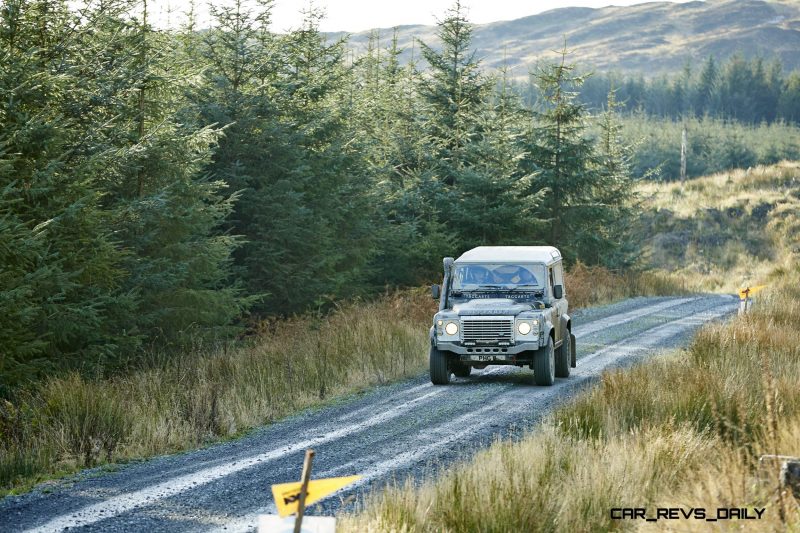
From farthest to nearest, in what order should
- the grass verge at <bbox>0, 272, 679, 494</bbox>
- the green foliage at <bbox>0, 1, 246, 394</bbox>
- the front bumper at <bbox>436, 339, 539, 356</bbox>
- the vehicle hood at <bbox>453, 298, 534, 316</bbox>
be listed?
the vehicle hood at <bbox>453, 298, 534, 316</bbox>
the front bumper at <bbox>436, 339, 539, 356</bbox>
the green foliage at <bbox>0, 1, 246, 394</bbox>
the grass verge at <bbox>0, 272, 679, 494</bbox>

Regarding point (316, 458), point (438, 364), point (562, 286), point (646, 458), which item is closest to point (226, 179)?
point (438, 364)

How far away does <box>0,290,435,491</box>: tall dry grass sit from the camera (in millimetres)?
9164

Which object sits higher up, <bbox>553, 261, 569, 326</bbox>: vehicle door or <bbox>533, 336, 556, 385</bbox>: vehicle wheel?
<bbox>553, 261, 569, 326</bbox>: vehicle door

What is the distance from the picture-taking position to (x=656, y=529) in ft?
18.5

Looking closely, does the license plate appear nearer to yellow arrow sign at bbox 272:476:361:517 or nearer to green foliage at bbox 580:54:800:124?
yellow arrow sign at bbox 272:476:361:517

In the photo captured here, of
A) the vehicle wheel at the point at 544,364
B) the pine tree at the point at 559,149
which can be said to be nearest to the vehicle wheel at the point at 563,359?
the vehicle wheel at the point at 544,364

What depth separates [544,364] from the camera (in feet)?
43.4

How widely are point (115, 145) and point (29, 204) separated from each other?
254cm

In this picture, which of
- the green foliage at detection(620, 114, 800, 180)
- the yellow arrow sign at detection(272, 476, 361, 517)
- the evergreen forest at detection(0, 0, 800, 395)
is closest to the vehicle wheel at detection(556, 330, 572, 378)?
the evergreen forest at detection(0, 0, 800, 395)

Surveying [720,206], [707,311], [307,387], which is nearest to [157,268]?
[307,387]

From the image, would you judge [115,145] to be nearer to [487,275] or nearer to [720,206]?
[487,275]

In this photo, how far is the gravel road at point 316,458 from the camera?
7012mm

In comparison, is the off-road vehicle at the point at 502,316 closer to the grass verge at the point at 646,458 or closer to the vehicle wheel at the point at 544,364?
the vehicle wheel at the point at 544,364

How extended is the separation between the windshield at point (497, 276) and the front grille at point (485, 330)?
1.00m
